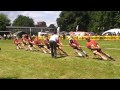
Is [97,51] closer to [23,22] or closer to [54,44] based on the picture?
[54,44]

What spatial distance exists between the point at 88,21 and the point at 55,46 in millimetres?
87500

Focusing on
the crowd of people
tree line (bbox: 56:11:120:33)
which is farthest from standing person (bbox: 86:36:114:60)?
tree line (bbox: 56:11:120:33)

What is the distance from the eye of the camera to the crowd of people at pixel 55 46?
17.1m

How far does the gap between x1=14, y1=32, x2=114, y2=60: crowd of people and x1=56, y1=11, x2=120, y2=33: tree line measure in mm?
53625

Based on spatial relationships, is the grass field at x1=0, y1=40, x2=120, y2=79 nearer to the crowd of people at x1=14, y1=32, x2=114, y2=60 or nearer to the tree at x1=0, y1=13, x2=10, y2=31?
the crowd of people at x1=14, y1=32, x2=114, y2=60

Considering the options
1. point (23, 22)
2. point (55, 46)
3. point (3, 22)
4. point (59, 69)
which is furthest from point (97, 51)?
point (23, 22)

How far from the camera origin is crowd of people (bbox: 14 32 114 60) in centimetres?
1706

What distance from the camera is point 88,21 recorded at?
105 meters

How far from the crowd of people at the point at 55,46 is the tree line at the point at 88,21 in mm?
53625

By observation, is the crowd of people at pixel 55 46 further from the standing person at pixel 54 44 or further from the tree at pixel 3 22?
the tree at pixel 3 22

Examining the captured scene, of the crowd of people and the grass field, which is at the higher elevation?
the crowd of people

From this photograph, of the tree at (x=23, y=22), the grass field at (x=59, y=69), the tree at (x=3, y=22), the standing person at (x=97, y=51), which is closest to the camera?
the grass field at (x=59, y=69)

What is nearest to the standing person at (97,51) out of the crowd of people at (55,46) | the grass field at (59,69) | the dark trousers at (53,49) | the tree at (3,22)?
the crowd of people at (55,46)
